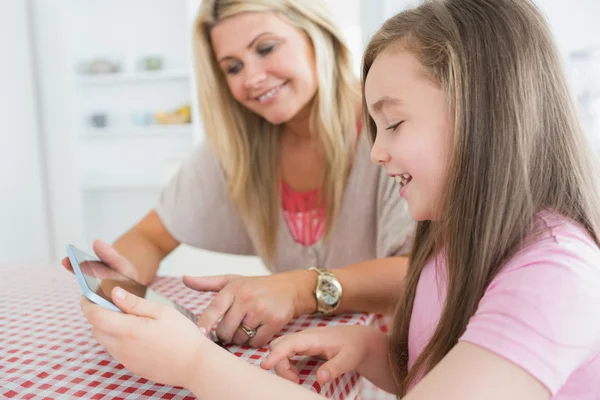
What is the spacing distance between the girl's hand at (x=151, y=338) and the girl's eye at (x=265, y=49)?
820mm

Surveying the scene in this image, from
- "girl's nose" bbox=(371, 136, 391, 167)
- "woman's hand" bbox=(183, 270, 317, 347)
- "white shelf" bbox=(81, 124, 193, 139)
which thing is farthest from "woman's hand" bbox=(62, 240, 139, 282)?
"white shelf" bbox=(81, 124, 193, 139)

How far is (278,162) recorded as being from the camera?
150 centimetres

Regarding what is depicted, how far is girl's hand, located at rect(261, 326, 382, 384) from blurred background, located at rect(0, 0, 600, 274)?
2.42m

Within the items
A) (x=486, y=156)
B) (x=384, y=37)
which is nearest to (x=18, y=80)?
(x=384, y=37)

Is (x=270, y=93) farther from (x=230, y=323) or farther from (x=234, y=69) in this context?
(x=230, y=323)

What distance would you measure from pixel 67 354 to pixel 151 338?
253mm

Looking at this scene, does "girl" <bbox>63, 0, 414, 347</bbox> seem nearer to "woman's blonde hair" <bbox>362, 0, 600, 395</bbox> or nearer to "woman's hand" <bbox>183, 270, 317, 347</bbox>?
"woman's hand" <bbox>183, 270, 317, 347</bbox>

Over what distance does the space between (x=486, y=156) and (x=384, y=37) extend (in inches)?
9.7

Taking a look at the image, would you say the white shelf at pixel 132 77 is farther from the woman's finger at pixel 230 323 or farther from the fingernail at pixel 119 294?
the fingernail at pixel 119 294


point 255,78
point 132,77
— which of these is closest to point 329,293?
point 255,78

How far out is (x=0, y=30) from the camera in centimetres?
310

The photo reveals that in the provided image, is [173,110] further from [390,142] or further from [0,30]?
[390,142]

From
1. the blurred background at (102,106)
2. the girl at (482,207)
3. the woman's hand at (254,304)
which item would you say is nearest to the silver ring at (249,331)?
the woman's hand at (254,304)

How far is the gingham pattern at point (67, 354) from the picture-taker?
2.35 ft
